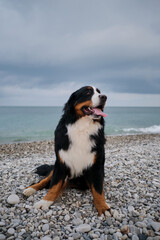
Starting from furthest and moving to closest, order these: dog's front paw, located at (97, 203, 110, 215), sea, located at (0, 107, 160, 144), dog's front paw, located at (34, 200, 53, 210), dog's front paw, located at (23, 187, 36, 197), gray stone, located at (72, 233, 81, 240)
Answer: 1. sea, located at (0, 107, 160, 144)
2. dog's front paw, located at (23, 187, 36, 197)
3. dog's front paw, located at (34, 200, 53, 210)
4. dog's front paw, located at (97, 203, 110, 215)
5. gray stone, located at (72, 233, 81, 240)

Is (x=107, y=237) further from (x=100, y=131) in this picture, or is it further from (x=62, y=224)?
(x=100, y=131)

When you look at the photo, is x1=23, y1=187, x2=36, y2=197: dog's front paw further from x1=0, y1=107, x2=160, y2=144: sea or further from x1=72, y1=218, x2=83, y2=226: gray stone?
x1=0, y1=107, x2=160, y2=144: sea

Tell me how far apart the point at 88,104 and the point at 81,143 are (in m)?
0.69

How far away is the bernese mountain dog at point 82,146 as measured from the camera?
2.79m

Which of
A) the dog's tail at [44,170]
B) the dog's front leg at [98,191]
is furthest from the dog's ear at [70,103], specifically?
the dog's tail at [44,170]

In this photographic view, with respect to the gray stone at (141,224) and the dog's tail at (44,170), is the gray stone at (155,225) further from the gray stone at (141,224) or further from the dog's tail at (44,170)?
the dog's tail at (44,170)

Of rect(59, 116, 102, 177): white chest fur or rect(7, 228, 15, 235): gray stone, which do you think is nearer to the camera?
rect(7, 228, 15, 235): gray stone

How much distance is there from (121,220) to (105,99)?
196cm

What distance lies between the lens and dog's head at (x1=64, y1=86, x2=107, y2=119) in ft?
9.18

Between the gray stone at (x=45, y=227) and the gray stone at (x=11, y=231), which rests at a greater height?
the gray stone at (x=11, y=231)

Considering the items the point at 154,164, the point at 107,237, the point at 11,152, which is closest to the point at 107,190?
the point at 107,237

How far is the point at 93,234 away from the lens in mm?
2176

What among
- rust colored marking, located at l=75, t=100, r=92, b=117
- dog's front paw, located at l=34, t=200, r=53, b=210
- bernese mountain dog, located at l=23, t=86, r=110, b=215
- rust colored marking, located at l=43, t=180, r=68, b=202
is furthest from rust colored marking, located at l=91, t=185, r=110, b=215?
rust colored marking, located at l=75, t=100, r=92, b=117

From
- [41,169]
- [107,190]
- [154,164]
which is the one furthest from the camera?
[154,164]
